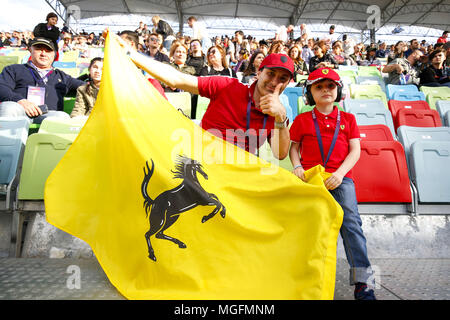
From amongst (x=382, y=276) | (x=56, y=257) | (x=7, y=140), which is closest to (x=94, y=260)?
(x=56, y=257)

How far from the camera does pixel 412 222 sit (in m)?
2.77

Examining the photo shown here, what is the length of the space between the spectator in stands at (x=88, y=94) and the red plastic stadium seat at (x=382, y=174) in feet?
9.74

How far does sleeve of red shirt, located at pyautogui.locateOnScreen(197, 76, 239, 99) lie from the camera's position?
2.21 meters

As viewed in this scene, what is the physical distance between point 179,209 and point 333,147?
1.14 m

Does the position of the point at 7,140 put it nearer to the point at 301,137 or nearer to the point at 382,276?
the point at 301,137

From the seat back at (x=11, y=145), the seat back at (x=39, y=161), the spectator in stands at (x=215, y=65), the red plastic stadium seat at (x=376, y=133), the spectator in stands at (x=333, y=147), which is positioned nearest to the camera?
the spectator in stands at (x=333, y=147)

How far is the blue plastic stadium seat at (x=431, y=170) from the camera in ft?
9.13

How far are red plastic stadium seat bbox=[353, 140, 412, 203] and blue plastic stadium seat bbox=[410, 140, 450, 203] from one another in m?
0.12

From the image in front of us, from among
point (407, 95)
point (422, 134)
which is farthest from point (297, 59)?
point (422, 134)

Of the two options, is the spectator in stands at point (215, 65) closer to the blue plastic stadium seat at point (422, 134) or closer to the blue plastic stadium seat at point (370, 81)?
the blue plastic stadium seat at point (370, 81)

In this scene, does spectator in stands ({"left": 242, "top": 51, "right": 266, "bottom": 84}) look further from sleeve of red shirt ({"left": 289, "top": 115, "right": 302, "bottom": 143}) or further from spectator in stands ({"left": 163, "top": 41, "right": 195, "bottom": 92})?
sleeve of red shirt ({"left": 289, "top": 115, "right": 302, "bottom": 143})

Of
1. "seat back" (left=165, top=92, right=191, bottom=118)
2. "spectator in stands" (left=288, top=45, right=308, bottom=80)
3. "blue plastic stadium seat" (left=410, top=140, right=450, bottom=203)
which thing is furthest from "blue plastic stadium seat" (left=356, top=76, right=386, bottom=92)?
"seat back" (left=165, top=92, right=191, bottom=118)

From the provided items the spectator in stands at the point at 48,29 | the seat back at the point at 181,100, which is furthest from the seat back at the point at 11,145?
the spectator in stands at the point at 48,29

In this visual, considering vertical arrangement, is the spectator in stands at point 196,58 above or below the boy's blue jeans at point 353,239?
above
